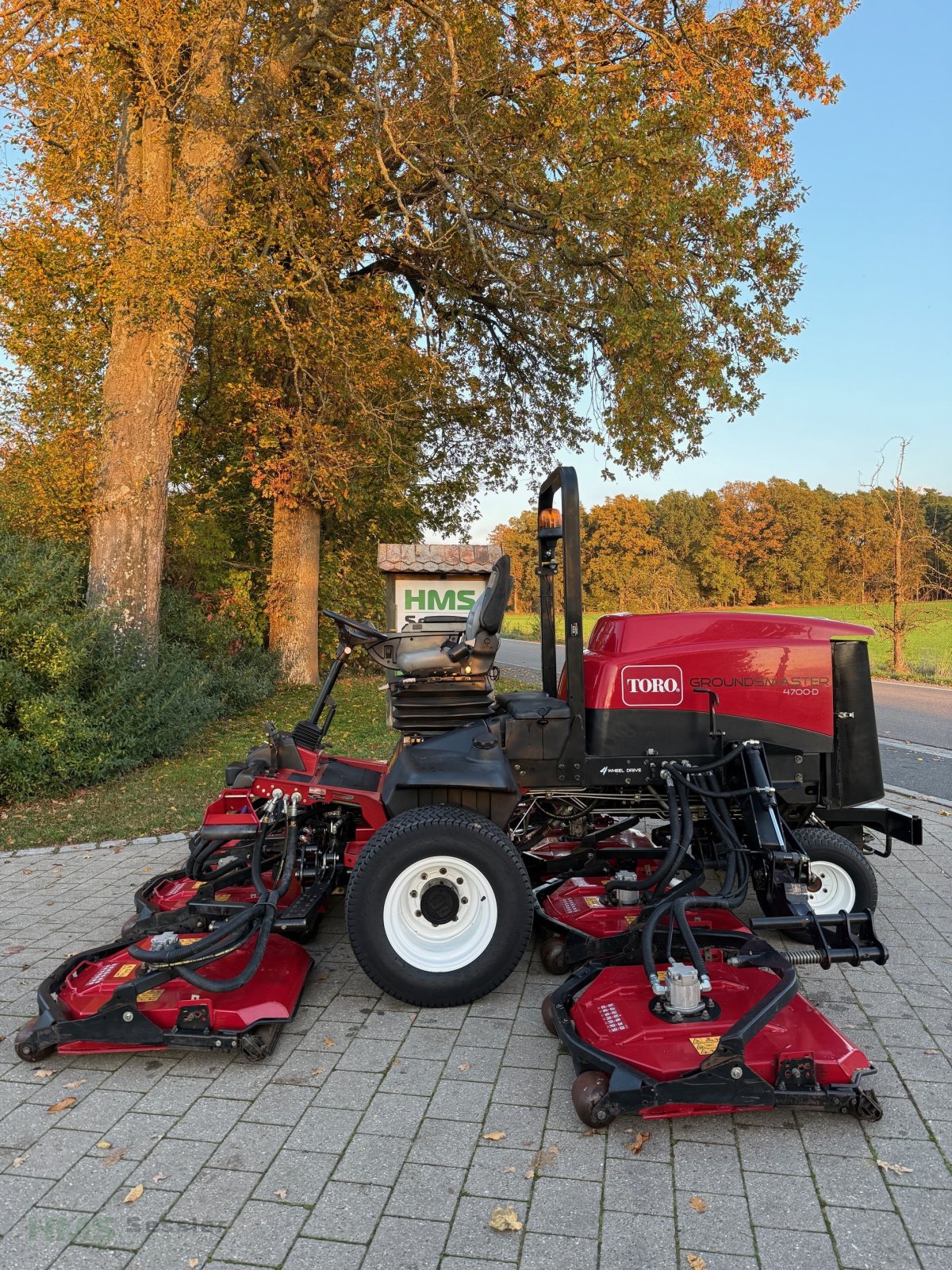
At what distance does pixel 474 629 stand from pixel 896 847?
3.87 metres

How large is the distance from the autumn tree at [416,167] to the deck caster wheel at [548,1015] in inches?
280

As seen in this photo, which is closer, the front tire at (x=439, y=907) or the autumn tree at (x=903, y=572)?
the front tire at (x=439, y=907)

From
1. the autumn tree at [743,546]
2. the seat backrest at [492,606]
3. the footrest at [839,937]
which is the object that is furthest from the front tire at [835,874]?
the autumn tree at [743,546]

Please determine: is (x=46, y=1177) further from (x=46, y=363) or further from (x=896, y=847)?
(x=46, y=363)

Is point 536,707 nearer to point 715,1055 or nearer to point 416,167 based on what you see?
point 715,1055

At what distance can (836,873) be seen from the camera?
428 centimetres

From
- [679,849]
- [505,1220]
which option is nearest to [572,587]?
[679,849]

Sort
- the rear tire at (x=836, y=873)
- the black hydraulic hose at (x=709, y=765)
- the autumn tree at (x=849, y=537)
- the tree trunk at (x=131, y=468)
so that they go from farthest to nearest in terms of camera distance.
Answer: the autumn tree at (x=849, y=537)
the tree trunk at (x=131, y=468)
the rear tire at (x=836, y=873)
the black hydraulic hose at (x=709, y=765)

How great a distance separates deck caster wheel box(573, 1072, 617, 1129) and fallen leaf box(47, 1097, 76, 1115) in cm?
168

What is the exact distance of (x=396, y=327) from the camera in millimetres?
11375

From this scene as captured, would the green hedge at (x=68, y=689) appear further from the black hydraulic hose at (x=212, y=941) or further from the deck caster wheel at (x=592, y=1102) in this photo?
the deck caster wheel at (x=592, y=1102)

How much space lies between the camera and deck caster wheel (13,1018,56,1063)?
3.21 metres

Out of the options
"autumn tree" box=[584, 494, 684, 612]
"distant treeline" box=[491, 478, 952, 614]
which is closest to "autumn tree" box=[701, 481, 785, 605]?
"distant treeline" box=[491, 478, 952, 614]

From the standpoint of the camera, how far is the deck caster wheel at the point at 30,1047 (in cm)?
321
